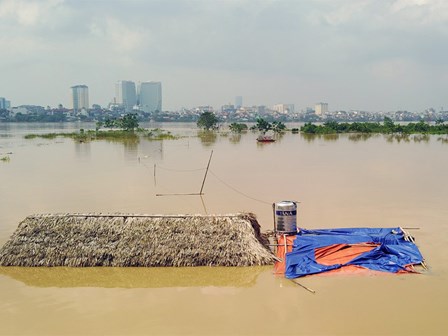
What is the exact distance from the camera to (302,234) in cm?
754

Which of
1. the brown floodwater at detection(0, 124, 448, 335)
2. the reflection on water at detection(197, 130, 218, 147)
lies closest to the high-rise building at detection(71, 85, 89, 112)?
the reflection on water at detection(197, 130, 218, 147)

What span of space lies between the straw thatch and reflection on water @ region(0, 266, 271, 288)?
87mm

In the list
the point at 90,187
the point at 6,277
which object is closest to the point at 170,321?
the point at 6,277

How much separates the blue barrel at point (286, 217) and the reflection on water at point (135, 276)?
118cm

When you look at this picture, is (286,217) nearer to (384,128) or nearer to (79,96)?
(384,128)

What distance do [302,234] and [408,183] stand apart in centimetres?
747

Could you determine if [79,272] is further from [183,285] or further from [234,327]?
[234,327]

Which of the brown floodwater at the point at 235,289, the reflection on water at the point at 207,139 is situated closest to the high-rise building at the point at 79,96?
the reflection on water at the point at 207,139

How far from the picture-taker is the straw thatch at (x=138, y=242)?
6.61 m

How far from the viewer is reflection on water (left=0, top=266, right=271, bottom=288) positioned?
245 inches

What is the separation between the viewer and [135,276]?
641 centimetres

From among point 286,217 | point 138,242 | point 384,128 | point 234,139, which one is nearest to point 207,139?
point 234,139

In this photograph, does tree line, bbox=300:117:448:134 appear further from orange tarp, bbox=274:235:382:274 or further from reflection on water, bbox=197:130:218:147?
orange tarp, bbox=274:235:382:274

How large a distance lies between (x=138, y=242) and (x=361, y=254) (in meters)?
3.11
